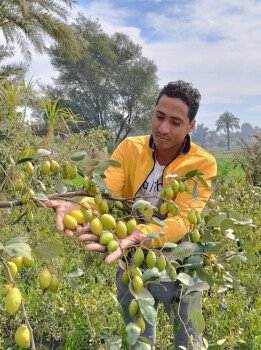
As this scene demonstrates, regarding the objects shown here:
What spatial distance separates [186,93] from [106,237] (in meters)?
1.01

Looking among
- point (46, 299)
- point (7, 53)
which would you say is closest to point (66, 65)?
point (7, 53)

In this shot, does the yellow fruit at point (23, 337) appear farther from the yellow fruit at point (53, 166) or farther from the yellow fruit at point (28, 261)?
the yellow fruit at point (53, 166)

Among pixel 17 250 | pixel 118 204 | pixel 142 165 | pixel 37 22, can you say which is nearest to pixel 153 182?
pixel 142 165

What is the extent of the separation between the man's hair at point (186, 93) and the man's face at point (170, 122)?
0.9 inches

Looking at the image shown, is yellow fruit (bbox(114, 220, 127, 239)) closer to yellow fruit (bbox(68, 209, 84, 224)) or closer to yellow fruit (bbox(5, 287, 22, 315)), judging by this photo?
yellow fruit (bbox(68, 209, 84, 224))

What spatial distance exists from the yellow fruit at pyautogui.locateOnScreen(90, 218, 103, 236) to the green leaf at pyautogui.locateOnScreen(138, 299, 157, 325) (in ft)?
0.59

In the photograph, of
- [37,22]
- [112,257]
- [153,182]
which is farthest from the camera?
[37,22]

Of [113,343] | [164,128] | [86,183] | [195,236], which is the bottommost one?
[113,343]

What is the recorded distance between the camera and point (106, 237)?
0.95 m

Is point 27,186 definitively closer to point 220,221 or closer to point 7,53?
point 220,221

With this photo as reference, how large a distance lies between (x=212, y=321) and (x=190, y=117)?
1236 millimetres

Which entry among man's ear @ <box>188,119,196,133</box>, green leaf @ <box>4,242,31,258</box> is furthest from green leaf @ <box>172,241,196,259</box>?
man's ear @ <box>188,119,196,133</box>

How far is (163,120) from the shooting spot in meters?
1.80

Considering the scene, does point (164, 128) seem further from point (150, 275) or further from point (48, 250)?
point (48, 250)
